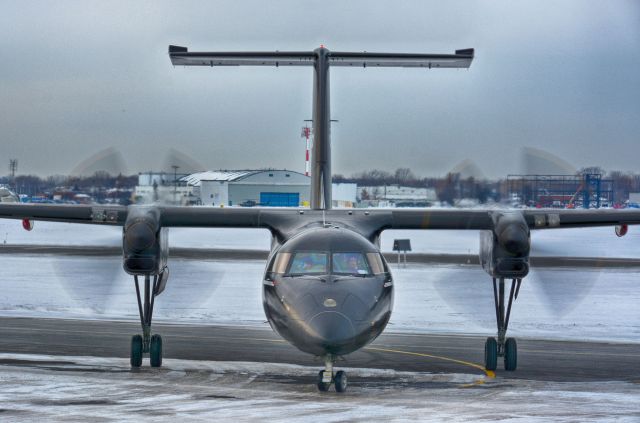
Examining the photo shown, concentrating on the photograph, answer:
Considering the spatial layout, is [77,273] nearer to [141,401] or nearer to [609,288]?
[609,288]

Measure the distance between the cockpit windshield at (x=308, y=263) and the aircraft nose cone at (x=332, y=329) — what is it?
3.63 feet

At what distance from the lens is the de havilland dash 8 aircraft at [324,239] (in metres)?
15.3

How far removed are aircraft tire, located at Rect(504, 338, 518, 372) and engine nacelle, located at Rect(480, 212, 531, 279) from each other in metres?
1.54

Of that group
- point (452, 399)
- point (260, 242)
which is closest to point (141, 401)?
point (452, 399)

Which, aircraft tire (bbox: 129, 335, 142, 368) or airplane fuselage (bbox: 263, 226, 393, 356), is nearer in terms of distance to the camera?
airplane fuselage (bbox: 263, 226, 393, 356)

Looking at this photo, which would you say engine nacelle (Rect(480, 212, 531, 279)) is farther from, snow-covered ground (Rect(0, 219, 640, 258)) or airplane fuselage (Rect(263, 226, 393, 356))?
snow-covered ground (Rect(0, 219, 640, 258))

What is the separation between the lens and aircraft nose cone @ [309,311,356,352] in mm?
14680

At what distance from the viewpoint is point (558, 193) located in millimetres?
35438

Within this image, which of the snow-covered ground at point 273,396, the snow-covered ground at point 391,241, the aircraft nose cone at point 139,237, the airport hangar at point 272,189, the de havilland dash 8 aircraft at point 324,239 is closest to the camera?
the snow-covered ground at point 273,396

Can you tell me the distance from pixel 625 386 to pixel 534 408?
3.57 meters

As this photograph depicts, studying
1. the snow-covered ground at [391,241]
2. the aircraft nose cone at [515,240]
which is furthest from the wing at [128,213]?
the snow-covered ground at [391,241]

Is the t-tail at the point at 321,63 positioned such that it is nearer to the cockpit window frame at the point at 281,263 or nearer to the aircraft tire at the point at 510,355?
the cockpit window frame at the point at 281,263

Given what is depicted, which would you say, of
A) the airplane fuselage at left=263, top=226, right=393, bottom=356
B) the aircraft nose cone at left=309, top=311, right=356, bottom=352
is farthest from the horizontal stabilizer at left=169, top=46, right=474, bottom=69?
the aircraft nose cone at left=309, top=311, right=356, bottom=352

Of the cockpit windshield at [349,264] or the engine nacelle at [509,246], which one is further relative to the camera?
the engine nacelle at [509,246]
